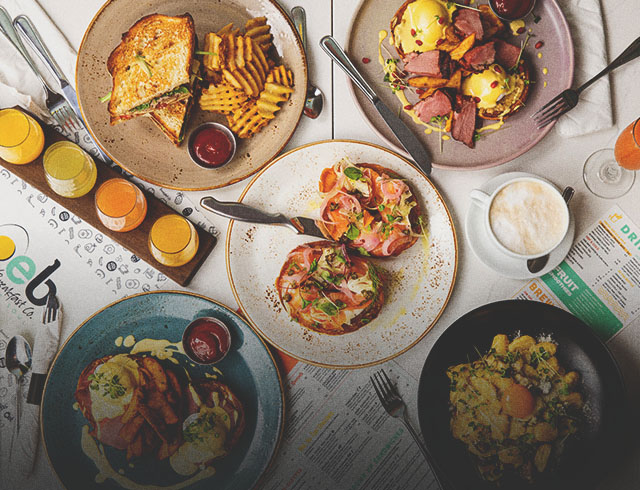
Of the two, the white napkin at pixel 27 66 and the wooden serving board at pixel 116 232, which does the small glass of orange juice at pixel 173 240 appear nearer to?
the wooden serving board at pixel 116 232

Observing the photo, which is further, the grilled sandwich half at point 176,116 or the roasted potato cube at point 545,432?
the grilled sandwich half at point 176,116

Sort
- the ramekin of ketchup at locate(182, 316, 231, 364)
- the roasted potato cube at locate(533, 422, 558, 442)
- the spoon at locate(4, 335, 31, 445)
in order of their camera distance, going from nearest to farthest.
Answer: the roasted potato cube at locate(533, 422, 558, 442)
the ramekin of ketchup at locate(182, 316, 231, 364)
the spoon at locate(4, 335, 31, 445)

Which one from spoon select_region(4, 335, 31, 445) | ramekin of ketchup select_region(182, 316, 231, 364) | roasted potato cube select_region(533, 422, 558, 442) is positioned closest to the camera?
roasted potato cube select_region(533, 422, 558, 442)

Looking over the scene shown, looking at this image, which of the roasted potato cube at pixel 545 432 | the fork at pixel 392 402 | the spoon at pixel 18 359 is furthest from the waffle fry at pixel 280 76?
the roasted potato cube at pixel 545 432

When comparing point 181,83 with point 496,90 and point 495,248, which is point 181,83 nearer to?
point 496,90

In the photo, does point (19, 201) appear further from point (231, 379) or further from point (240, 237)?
point (231, 379)

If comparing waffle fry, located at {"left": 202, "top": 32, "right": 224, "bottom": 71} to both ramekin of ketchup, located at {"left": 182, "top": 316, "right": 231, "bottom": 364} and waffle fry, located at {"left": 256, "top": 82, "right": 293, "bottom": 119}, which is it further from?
ramekin of ketchup, located at {"left": 182, "top": 316, "right": 231, "bottom": 364}

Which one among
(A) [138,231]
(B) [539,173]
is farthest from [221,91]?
(B) [539,173]

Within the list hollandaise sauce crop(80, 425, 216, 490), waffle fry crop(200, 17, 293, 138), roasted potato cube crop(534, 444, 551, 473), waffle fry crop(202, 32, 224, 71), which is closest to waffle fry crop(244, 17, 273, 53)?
waffle fry crop(200, 17, 293, 138)
